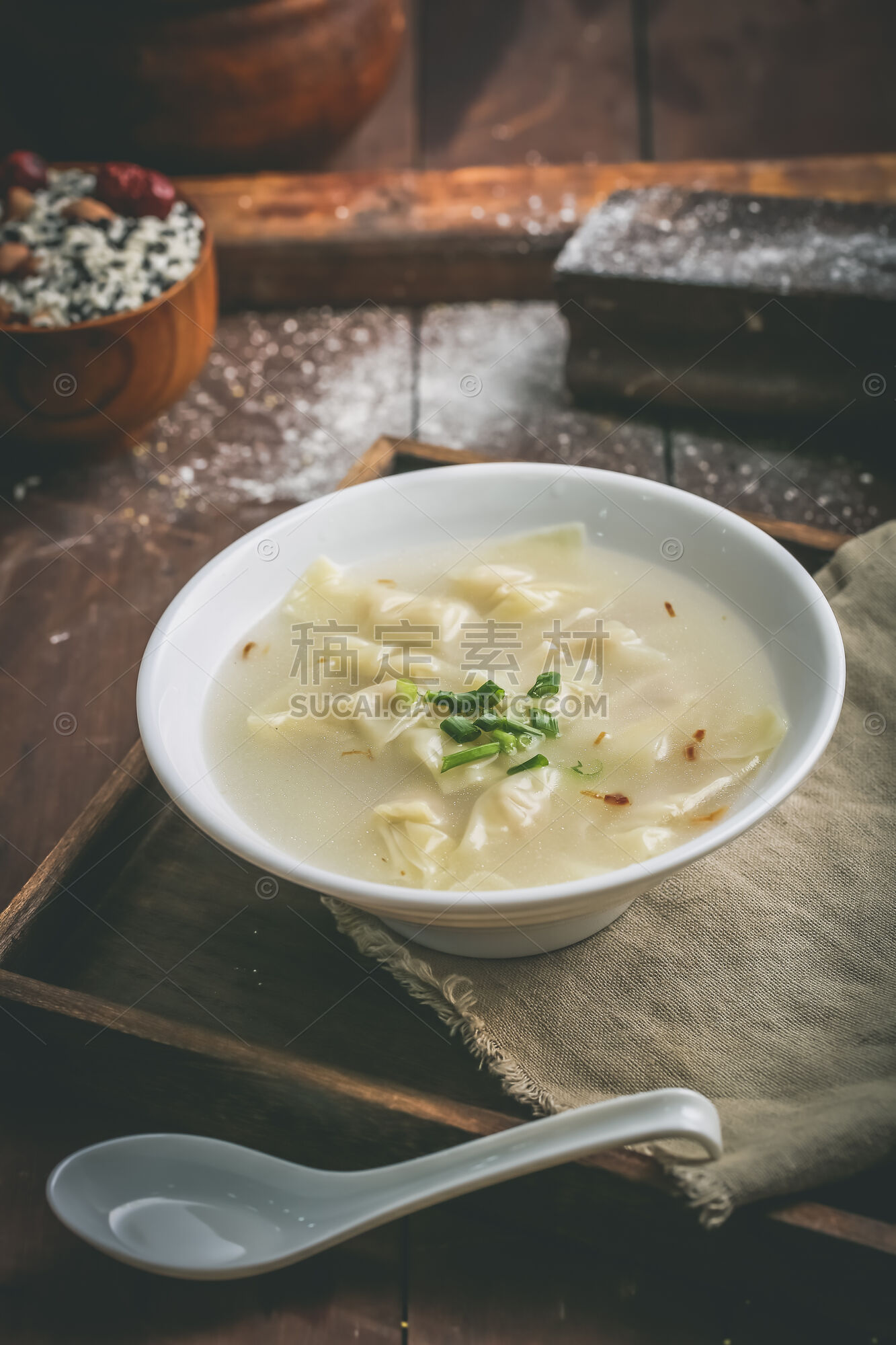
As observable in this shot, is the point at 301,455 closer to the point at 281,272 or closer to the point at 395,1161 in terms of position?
the point at 281,272

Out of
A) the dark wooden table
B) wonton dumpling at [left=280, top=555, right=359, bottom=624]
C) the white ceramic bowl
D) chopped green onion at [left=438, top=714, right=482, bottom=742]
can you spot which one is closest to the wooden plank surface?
the dark wooden table

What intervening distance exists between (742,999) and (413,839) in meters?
0.42

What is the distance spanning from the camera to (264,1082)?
1251 mm

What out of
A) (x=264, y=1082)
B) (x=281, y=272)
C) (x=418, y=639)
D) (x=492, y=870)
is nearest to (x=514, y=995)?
(x=492, y=870)

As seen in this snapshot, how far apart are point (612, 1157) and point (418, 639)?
70cm

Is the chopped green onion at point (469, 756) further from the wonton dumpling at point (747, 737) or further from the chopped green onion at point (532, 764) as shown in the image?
the wonton dumpling at point (747, 737)

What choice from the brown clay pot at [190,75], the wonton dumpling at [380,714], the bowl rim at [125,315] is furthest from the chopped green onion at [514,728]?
the brown clay pot at [190,75]

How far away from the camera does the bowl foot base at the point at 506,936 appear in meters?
1.31

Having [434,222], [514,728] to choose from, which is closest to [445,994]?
[514,728]

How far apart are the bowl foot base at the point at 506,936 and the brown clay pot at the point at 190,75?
2409 mm

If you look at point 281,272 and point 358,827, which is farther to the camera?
point 281,272

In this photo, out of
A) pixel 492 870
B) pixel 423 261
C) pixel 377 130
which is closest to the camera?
pixel 492 870

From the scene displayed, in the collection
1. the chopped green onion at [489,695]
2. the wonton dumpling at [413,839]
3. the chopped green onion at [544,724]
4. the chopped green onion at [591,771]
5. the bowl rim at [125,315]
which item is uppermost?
the bowl rim at [125,315]

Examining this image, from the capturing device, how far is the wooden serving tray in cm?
123
